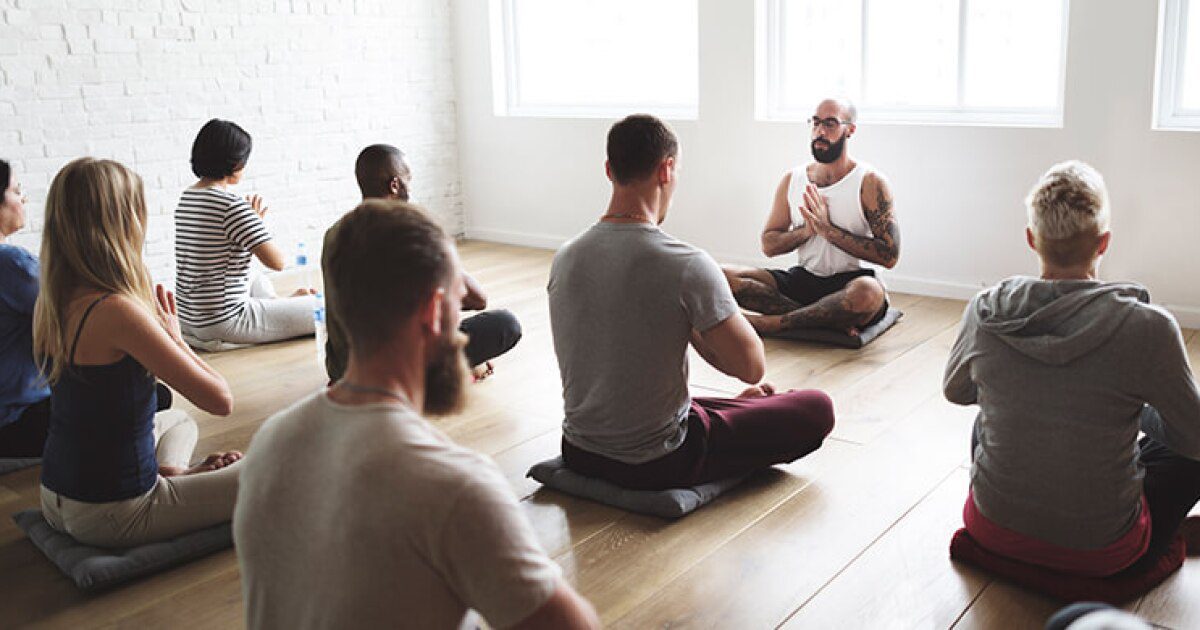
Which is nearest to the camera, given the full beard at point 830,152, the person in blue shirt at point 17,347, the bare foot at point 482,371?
the person in blue shirt at point 17,347

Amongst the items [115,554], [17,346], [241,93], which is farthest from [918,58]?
[115,554]

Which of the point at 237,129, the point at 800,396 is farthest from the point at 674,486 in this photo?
the point at 237,129

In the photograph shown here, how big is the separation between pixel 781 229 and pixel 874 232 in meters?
0.49

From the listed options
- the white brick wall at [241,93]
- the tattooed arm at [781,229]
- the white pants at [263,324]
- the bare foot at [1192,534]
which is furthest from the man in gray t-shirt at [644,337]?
the white brick wall at [241,93]

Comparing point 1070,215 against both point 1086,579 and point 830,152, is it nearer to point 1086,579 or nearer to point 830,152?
point 1086,579

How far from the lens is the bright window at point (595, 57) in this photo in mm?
6746

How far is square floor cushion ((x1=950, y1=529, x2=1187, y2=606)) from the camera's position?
251 centimetres

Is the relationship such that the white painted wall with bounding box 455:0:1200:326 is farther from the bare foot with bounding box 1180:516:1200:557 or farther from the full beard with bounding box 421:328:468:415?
the full beard with bounding box 421:328:468:415

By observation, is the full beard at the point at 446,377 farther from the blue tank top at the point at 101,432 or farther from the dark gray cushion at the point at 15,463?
the dark gray cushion at the point at 15,463

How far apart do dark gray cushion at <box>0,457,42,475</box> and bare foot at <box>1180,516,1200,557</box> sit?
3.45 meters

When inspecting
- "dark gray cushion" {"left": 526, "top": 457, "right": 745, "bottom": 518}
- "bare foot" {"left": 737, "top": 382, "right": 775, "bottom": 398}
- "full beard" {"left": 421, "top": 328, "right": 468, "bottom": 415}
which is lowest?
"dark gray cushion" {"left": 526, "top": 457, "right": 745, "bottom": 518}

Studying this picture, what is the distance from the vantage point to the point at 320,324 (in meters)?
5.12

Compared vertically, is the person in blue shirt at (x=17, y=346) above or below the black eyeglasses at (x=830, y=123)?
below

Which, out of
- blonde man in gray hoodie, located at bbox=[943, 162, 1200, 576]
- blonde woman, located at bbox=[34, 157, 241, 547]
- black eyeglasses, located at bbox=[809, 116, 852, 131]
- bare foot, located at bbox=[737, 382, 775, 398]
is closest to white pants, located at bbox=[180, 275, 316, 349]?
blonde woman, located at bbox=[34, 157, 241, 547]
